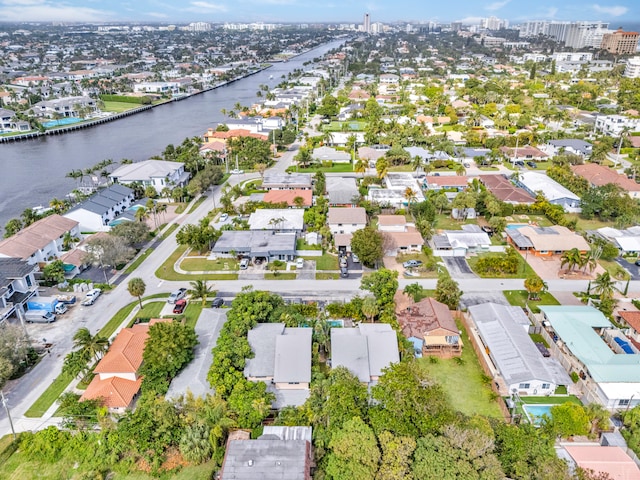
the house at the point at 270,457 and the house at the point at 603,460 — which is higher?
the house at the point at 270,457

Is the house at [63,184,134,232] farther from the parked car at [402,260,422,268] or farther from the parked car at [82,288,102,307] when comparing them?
the parked car at [402,260,422,268]

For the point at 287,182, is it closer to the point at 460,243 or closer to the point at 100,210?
the point at 100,210

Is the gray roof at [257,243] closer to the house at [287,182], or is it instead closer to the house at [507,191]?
the house at [287,182]

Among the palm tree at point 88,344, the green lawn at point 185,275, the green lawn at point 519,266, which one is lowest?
the green lawn at point 185,275

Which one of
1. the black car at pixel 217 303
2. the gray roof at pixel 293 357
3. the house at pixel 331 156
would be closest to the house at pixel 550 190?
the house at pixel 331 156

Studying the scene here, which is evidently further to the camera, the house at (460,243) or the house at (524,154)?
the house at (524,154)

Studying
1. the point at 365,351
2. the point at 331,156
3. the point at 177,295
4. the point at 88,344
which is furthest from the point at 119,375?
the point at 331,156

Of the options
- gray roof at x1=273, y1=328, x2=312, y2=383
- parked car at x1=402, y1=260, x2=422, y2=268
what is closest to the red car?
gray roof at x1=273, y1=328, x2=312, y2=383
